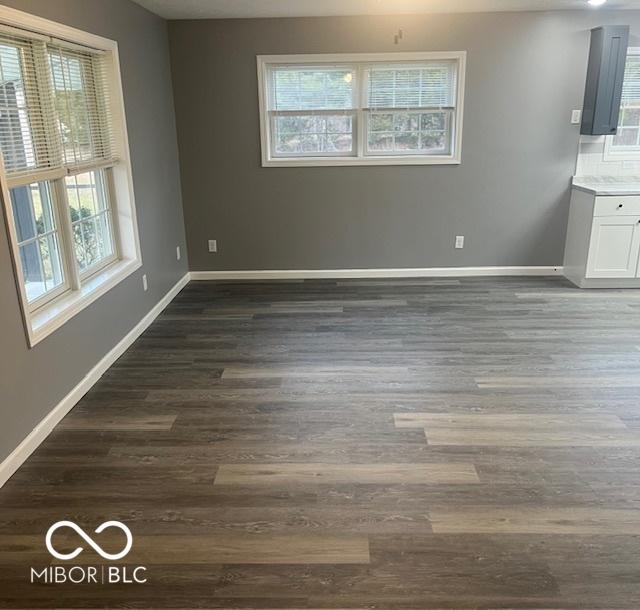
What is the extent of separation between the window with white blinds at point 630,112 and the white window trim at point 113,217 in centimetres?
425

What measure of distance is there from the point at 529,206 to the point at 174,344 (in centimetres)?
355

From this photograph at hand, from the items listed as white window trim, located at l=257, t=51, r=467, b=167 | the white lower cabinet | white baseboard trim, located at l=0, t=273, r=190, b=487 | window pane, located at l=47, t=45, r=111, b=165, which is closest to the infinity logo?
→ white baseboard trim, located at l=0, t=273, r=190, b=487

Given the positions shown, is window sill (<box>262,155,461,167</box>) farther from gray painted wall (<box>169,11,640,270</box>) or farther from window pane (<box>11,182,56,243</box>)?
window pane (<box>11,182,56,243</box>)

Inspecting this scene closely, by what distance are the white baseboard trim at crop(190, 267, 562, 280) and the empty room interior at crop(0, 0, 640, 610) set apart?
0.02 meters

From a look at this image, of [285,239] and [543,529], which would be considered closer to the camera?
[543,529]

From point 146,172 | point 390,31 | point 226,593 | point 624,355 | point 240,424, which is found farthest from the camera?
point 390,31

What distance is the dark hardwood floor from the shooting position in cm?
193

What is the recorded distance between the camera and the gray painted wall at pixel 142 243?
2.58m

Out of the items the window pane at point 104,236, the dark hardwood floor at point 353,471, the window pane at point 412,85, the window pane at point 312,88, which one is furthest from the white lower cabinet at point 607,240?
the window pane at point 104,236

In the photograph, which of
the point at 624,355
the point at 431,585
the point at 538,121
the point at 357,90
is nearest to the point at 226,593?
the point at 431,585

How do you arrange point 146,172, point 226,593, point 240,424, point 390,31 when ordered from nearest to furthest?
point 226,593 → point 240,424 → point 146,172 → point 390,31

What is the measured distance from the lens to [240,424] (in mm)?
2947

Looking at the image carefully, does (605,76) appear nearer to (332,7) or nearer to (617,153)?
(617,153)

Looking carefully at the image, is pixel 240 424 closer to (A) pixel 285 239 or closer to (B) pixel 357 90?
(A) pixel 285 239
